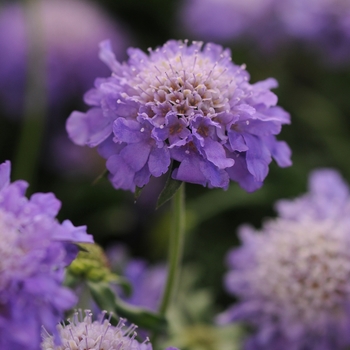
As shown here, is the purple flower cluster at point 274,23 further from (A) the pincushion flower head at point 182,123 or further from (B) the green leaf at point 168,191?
(B) the green leaf at point 168,191

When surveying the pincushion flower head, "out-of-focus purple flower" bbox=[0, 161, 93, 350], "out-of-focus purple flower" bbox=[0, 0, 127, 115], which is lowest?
"out-of-focus purple flower" bbox=[0, 161, 93, 350]

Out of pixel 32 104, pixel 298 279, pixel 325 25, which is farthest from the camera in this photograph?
pixel 325 25

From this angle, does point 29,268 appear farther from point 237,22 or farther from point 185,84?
point 237,22

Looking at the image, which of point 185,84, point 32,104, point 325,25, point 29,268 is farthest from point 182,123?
point 325,25

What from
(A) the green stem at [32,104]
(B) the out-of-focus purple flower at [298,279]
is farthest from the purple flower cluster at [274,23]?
(B) the out-of-focus purple flower at [298,279]

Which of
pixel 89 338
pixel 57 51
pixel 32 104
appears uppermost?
pixel 57 51

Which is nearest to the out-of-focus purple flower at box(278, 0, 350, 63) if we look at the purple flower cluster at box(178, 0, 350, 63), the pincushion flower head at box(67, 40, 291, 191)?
the purple flower cluster at box(178, 0, 350, 63)

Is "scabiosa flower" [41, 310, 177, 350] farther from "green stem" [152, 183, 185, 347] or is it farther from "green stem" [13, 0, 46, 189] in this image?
"green stem" [13, 0, 46, 189]

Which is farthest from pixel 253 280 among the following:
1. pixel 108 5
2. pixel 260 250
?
pixel 108 5
